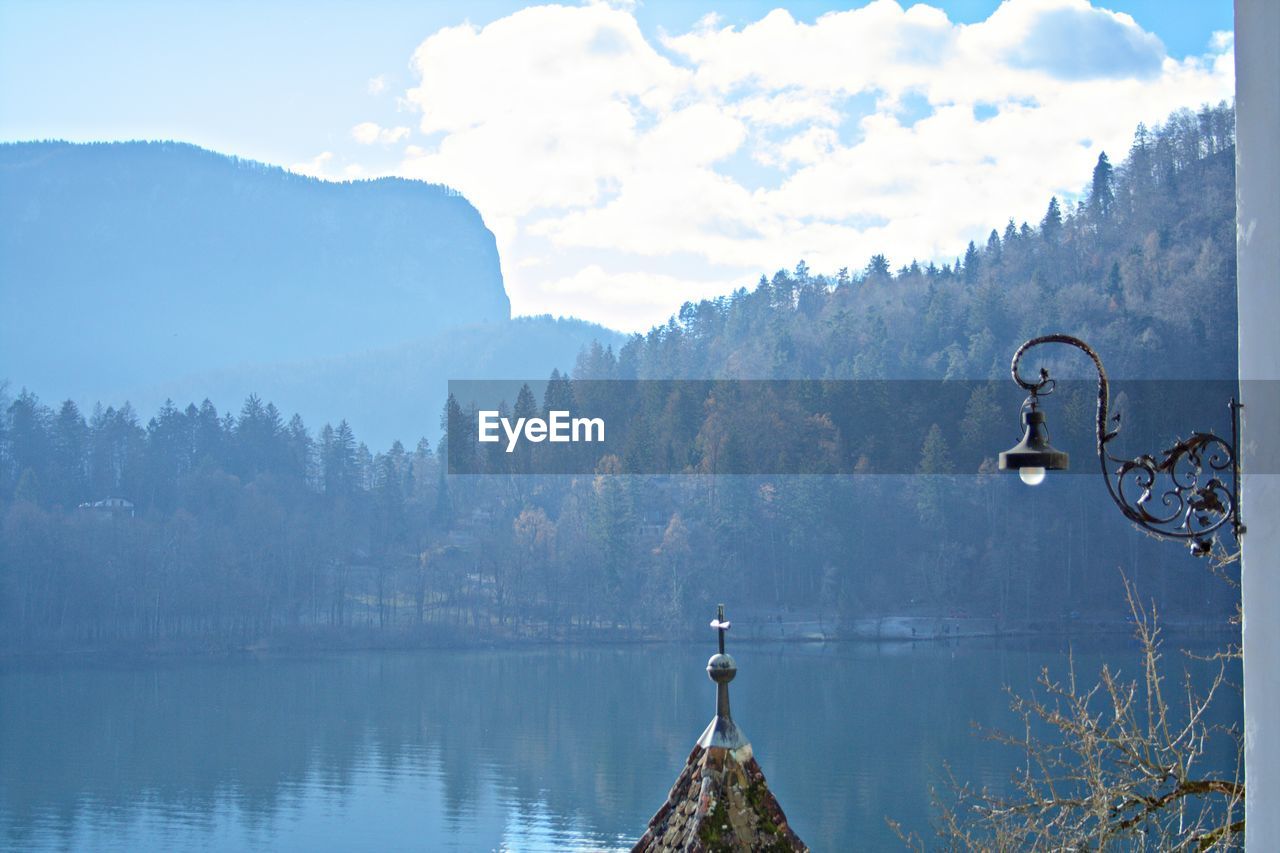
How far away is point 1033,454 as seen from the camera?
406 centimetres

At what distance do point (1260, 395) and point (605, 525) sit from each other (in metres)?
58.5

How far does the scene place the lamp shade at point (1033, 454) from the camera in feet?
13.2

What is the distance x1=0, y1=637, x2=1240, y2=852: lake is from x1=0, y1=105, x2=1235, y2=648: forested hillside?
21.7ft

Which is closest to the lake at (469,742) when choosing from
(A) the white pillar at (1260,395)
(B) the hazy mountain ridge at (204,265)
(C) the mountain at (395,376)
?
(A) the white pillar at (1260,395)

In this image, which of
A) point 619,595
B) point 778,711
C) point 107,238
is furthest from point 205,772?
point 107,238

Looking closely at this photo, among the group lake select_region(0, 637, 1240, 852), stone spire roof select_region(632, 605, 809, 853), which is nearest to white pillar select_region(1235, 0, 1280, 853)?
stone spire roof select_region(632, 605, 809, 853)

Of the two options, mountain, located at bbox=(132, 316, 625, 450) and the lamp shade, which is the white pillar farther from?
mountain, located at bbox=(132, 316, 625, 450)

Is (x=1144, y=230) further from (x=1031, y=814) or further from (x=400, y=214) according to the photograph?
(x=400, y=214)

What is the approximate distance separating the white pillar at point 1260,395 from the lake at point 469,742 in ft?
73.4

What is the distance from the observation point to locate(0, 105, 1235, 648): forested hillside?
5769cm

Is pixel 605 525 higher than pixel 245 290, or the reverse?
pixel 245 290

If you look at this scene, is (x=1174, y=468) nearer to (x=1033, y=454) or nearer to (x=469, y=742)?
(x=1033, y=454)

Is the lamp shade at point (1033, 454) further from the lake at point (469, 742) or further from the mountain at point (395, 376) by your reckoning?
the mountain at point (395, 376)

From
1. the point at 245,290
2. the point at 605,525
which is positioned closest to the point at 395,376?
the point at 245,290
